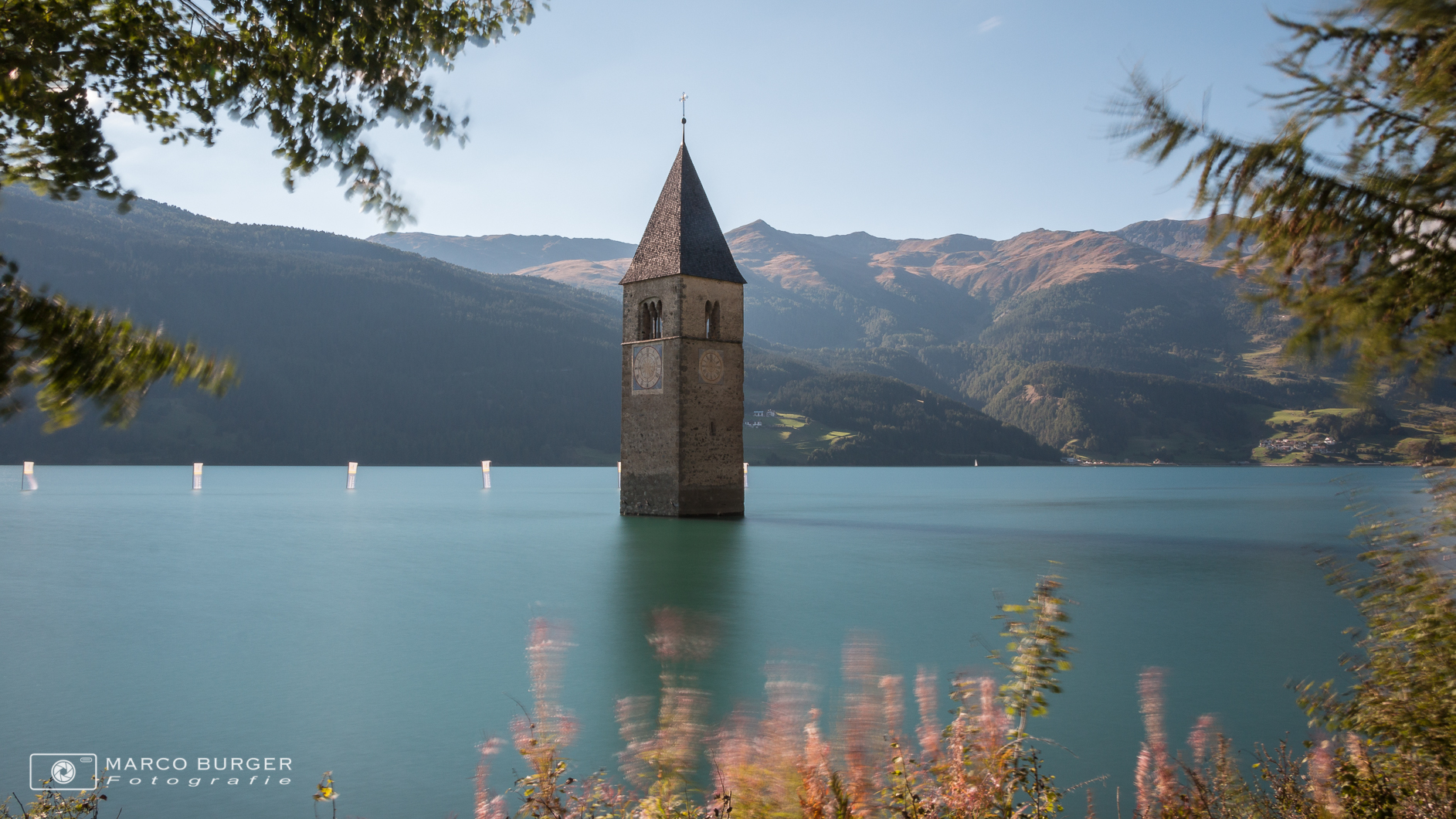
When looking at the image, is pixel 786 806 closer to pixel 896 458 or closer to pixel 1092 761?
pixel 1092 761

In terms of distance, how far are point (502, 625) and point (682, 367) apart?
75.2 feet

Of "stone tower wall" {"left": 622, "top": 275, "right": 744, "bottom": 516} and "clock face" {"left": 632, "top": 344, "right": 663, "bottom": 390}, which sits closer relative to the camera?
"stone tower wall" {"left": 622, "top": 275, "right": 744, "bottom": 516}

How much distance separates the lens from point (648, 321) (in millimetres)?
44250

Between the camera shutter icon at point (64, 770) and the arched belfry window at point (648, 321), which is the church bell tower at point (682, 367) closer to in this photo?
the arched belfry window at point (648, 321)

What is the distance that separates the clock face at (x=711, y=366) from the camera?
42.2 metres

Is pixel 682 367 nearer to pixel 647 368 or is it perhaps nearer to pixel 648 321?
pixel 647 368

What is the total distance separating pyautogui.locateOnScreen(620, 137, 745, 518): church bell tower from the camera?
1634 inches

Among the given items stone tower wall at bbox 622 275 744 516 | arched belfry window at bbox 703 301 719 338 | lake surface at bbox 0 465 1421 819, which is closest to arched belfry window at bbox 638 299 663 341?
stone tower wall at bbox 622 275 744 516

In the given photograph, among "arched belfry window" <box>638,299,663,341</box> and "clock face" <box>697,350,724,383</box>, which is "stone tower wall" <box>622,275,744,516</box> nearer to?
"clock face" <box>697,350,724,383</box>

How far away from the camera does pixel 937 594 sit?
79.0 ft

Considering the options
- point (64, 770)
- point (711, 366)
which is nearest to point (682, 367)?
point (711, 366)

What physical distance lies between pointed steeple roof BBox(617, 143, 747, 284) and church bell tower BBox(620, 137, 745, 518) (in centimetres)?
5

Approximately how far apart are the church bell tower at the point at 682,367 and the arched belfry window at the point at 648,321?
0.04 metres

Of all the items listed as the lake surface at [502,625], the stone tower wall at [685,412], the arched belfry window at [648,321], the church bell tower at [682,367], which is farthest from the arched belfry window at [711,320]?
the lake surface at [502,625]
